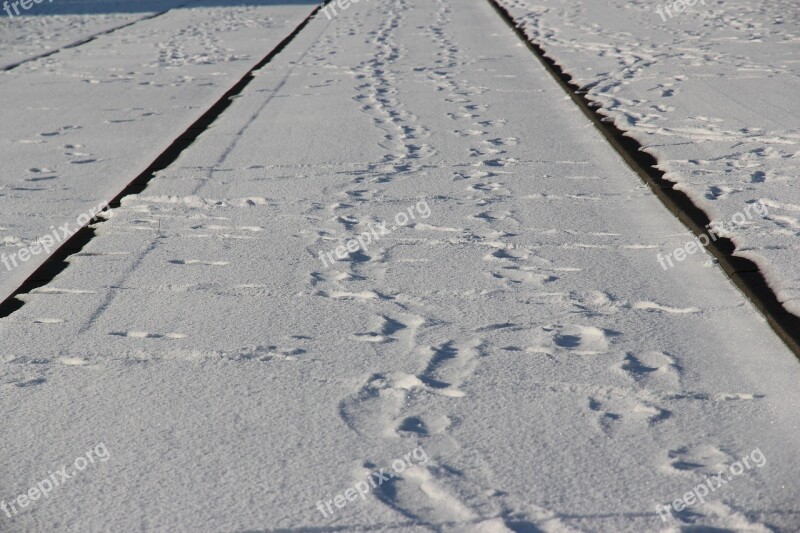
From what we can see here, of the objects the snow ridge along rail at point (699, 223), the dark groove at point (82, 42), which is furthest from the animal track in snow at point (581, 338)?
the dark groove at point (82, 42)

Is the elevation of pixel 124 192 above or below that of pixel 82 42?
above

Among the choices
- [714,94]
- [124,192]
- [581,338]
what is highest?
[124,192]

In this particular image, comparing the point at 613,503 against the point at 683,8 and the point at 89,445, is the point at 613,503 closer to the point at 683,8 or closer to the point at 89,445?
the point at 89,445

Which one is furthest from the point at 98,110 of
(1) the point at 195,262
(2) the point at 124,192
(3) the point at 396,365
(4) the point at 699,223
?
(3) the point at 396,365

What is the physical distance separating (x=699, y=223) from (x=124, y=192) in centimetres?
294

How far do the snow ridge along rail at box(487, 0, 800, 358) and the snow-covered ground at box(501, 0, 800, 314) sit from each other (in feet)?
0.16

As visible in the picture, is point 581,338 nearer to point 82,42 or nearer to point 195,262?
point 195,262

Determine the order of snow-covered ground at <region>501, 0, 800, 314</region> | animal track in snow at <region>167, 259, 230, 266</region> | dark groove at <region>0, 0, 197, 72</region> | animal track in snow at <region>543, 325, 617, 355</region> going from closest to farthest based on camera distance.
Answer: animal track in snow at <region>543, 325, 617, 355</region> < animal track in snow at <region>167, 259, 230, 266</region> < snow-covered ground at <region>501, 0, 800, 314</region> < dark groove at <region>0, 0, 197, 72</region>

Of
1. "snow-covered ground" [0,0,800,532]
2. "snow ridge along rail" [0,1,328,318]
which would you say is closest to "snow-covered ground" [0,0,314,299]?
"snow ridge along rail" [0,1,328,318]

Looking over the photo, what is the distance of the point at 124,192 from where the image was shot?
16.6 ft

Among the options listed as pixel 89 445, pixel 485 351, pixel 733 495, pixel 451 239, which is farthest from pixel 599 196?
pixel 89 445

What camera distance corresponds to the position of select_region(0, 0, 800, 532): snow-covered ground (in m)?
2.29

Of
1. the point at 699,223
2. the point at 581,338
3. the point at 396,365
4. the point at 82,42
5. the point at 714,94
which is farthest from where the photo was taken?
the point at 82,42

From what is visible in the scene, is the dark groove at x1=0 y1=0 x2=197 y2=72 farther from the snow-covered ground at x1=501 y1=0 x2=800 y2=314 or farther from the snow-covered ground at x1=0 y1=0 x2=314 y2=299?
the snow-covered ground at x1=501 y1=0 x2=800 y2=314
